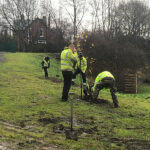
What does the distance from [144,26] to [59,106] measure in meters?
39.1

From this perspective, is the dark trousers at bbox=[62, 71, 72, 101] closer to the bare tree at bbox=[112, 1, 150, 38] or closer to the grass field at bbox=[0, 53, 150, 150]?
the grass field at bbox=[0, 53, 150, 150]

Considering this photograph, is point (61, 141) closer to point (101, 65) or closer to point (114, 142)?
point (114, 142)

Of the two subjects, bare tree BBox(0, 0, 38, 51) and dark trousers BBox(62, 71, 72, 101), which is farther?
bare tree BBox(0, 0, 38, 51)

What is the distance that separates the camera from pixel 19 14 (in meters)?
54.3

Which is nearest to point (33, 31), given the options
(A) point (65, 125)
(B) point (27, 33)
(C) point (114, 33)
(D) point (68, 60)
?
(B) point (27, 33)

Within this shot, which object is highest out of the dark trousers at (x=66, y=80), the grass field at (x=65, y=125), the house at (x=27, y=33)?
the house at (x=27, y=33)

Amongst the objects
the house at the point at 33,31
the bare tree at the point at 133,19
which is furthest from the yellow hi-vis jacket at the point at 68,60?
the house at the point at 33,31

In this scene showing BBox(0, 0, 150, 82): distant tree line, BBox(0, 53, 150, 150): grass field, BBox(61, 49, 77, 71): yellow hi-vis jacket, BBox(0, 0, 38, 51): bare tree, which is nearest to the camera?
BBox(0, 53, 150, 150): grass field

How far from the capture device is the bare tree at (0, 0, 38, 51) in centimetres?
5291

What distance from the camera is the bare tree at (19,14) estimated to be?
5291cm

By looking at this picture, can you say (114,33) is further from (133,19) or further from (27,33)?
(27,33)

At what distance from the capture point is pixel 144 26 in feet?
141

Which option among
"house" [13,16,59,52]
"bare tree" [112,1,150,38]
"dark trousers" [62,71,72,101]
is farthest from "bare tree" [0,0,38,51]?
"dark trousers" [62,71,72,101]

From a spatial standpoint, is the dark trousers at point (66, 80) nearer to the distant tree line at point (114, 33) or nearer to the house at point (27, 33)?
the distant tree line at point (114, 33)
